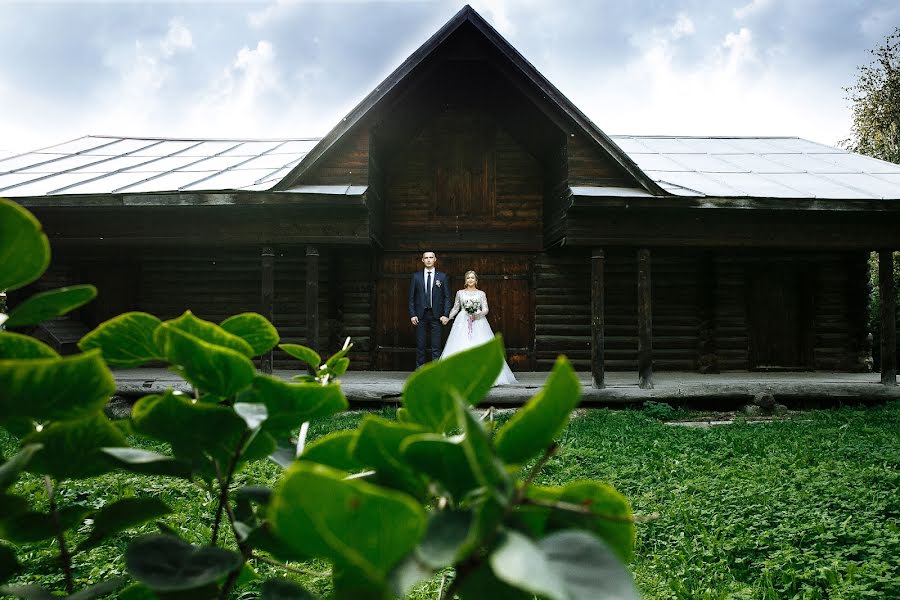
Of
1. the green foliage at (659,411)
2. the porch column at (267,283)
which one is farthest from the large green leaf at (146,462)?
the green foliage at (659,411)

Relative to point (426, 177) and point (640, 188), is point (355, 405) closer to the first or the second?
point (426, 177)

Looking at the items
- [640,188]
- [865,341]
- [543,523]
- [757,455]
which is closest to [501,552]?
[543,523]

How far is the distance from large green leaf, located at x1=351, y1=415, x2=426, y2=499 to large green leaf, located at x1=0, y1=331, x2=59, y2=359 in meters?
0.25

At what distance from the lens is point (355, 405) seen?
26.1 ft

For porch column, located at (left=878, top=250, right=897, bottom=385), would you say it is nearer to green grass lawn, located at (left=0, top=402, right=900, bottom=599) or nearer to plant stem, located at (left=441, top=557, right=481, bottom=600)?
green grass lawn, located at (left=0, top=402, right=900, bottom=599)

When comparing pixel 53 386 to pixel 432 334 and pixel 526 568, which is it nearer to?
pixel 526 568

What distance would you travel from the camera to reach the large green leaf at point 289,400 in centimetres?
46

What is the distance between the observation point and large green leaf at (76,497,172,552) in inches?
22.1

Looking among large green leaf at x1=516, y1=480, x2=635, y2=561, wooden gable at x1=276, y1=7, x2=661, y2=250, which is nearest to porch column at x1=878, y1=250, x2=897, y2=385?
wooden gable at x1=276, y1=7, x2=661, y2=250

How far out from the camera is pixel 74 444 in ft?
1.57

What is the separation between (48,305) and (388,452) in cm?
33

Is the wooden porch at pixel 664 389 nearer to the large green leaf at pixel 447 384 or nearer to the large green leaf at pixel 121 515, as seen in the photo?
the large green leaf at pixel 121 515

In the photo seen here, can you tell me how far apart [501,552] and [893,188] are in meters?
10.2

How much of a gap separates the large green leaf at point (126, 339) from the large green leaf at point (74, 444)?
0.06 meters
